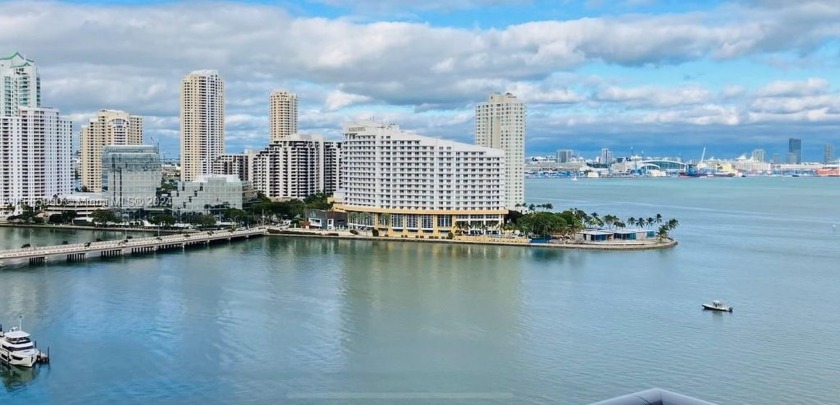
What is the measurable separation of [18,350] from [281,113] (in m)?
32.4

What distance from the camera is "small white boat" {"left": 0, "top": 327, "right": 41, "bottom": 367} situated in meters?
8.05

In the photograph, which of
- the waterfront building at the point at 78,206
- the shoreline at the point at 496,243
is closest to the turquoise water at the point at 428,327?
the shoreline at the point at 496,243

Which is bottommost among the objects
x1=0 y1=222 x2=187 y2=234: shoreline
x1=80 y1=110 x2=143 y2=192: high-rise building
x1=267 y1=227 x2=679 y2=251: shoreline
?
x1=267 y1=227 x2=679 y2=251: shoreline

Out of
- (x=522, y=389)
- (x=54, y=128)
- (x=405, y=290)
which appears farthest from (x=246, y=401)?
(x=54, y=128)

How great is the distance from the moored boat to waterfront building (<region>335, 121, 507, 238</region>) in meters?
13.3

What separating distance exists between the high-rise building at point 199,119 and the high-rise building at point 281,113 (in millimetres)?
3123

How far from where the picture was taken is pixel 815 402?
709 centimetres

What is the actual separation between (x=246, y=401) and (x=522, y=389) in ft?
8.31

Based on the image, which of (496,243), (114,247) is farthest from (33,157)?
(496,243)

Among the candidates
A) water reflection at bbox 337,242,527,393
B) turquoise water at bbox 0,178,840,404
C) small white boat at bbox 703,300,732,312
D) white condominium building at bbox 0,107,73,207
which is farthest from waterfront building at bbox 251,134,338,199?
small white boat at bbox 703,300,732,312

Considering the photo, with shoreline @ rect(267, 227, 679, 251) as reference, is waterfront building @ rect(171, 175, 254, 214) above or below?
above

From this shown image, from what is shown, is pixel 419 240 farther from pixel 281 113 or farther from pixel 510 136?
pixel 281 113

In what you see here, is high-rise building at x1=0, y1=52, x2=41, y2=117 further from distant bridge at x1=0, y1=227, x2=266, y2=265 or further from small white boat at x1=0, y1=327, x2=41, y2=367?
small white boat at x1=0, y1=327, x2=41, y2=367

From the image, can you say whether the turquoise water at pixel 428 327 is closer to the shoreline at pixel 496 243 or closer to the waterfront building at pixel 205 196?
the shoreline at pixel 496 243
